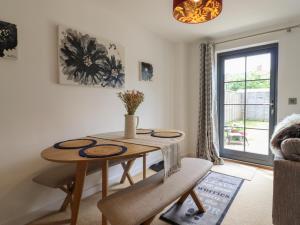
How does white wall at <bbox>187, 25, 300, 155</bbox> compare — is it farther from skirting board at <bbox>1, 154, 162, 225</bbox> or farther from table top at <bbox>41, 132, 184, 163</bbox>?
skirting board at <bbox>1, 154, 162, 225</bbox>

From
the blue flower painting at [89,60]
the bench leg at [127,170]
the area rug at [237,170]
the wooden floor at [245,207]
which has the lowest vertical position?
the wooden floor at [245,207]

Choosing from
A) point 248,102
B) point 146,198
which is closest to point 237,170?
point 248,102

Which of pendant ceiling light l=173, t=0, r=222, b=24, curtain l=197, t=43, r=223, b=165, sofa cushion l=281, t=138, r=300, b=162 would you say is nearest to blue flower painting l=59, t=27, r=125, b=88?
pendant ceiling light l=173, t=0, r=222, b=24

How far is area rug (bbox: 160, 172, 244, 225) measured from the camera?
1.67m

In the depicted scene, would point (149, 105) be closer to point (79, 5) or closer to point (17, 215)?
point (79, 5)

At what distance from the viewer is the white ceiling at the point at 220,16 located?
2152 mm

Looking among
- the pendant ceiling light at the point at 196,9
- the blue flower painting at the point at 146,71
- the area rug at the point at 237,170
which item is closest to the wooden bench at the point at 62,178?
the pendant ceiling light at the point at 196,9

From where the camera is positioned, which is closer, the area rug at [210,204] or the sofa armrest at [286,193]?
the sofa armrest at [286,193]

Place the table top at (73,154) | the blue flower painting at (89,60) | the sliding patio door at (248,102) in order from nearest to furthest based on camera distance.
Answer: the table top at (73,154), the blue flower painting at (89,60), the sliding patio door at (248,102)

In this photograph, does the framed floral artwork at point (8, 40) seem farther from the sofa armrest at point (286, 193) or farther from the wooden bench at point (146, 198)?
the sofa armrest at point (286, 193)

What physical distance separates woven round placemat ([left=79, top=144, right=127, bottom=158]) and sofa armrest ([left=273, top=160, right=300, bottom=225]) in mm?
1187

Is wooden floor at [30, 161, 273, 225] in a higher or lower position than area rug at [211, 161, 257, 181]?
lower

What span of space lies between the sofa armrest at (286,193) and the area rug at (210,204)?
49 centimetres

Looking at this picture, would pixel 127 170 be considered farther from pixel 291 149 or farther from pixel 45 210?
pixel 291 149
